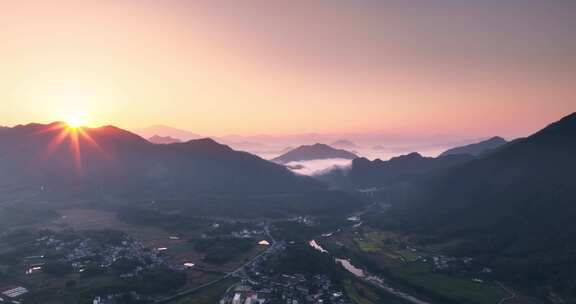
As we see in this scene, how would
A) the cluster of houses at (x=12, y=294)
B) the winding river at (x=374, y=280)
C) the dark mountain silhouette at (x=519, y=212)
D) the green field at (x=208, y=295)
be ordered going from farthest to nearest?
the dark mountain silhouette at (x=519, y=212) → the winding river at (x=374, y=280) → the green field at (x=208, y=295) → the cluster of houses at (x=12, y=294)

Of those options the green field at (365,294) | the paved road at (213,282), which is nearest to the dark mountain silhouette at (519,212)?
the green field at (365,294)

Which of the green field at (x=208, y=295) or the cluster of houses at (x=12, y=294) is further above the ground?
the cluster of houses at (x=12, y=294)

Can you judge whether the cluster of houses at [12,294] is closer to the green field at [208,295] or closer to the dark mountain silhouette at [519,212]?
the green field at [208,295]

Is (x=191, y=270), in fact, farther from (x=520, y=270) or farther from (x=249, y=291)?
(x=520, y=270)

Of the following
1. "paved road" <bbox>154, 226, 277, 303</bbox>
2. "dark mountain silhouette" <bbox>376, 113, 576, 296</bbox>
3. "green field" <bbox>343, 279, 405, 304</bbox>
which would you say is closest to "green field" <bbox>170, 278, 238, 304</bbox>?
"paved road" <bbox>154, 226, 277, 303</bbox>

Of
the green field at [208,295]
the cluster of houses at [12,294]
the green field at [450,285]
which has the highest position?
the cluster of houses at [12,294]

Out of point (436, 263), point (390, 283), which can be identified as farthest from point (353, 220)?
point (390, 283)

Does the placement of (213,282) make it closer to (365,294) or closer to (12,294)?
(365,294)

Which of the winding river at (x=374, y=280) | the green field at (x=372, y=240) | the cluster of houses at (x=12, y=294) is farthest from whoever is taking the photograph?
the green field at (x=372, y=240)

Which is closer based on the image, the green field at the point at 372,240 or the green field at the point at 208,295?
the green field at the point at 208,295

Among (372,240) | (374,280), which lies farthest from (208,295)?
(372,240)
